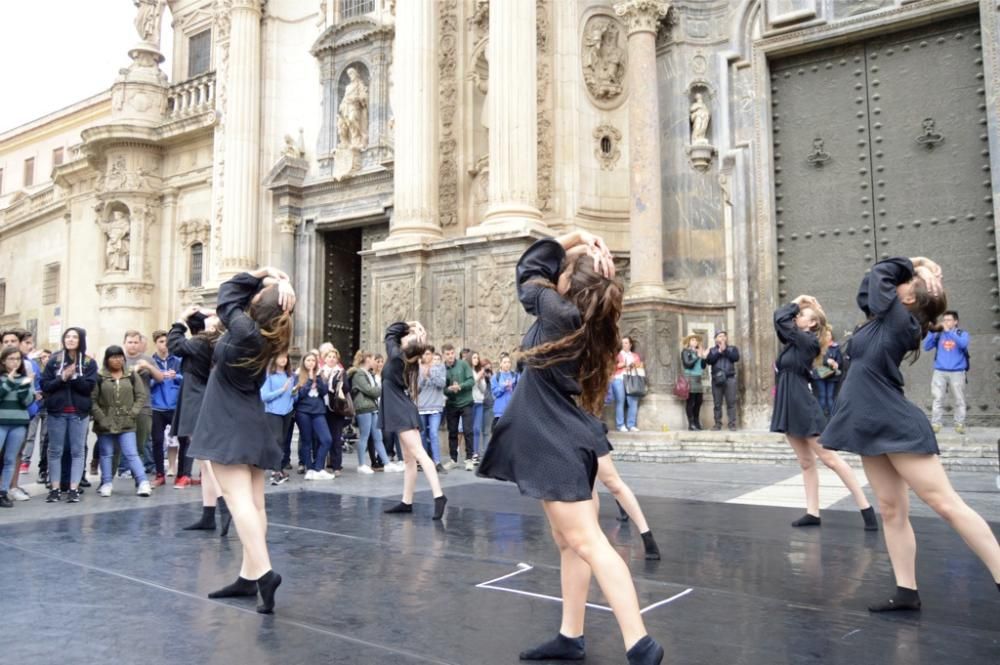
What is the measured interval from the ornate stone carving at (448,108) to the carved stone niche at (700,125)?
15.7 ft

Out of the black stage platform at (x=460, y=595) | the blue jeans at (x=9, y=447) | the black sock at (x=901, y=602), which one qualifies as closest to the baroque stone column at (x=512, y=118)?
the blue jeans at (x=9, y=447)

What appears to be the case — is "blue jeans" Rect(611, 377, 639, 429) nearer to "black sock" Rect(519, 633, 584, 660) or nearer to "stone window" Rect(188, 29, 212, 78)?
"black sock" Rect(519, 633, 584, 660)

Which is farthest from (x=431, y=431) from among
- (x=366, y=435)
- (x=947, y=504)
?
(x=947, y=504)

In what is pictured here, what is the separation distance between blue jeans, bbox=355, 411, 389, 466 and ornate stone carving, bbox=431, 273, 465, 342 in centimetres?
307

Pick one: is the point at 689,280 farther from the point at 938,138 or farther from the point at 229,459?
the point at 229,459

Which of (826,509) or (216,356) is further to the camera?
(826,509)

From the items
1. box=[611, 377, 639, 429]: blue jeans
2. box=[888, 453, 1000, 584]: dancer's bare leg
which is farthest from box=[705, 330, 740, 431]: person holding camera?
box=[888, 453, 1000, 584]: dancer's bare leg

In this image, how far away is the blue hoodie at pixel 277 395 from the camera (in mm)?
10562

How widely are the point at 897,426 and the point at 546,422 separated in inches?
83.0

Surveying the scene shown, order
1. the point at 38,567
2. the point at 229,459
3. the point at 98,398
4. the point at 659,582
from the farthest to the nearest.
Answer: the point at 98,398 < the point at 38,567 < the point at 659,582 < the point at 229,459

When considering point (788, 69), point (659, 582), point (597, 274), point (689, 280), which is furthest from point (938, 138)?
point (597, 274)

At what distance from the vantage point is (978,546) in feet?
14.0

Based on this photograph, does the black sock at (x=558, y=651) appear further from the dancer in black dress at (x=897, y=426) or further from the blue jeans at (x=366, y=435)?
the blue jeans at (x=366, y=435)

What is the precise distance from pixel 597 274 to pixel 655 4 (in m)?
13.2
